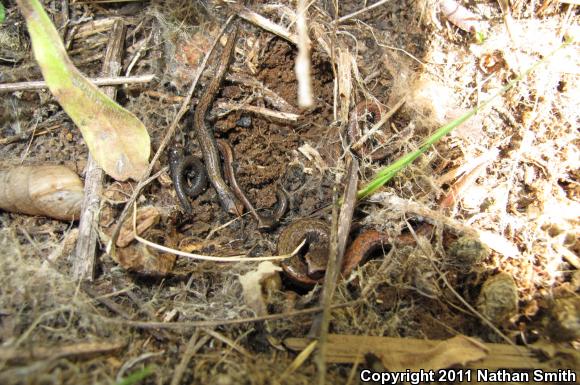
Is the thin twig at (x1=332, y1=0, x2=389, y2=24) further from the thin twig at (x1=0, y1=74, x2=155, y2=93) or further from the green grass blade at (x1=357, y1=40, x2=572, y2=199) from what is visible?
the thin twig at (x1=0, y1=74, x2=155, y2=93)

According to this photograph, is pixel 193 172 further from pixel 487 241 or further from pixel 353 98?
pixel 487 241

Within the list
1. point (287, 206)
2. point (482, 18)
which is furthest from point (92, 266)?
point (482, 18)

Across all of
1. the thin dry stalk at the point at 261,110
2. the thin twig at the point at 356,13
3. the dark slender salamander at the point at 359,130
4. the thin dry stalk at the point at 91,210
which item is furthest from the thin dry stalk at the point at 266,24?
the thin dry stalk at the point at 91,210

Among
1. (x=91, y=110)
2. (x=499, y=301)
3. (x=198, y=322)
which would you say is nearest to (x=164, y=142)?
(x=91, y=110)

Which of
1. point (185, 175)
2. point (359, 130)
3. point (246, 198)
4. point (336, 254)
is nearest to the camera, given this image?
point (336, 254)

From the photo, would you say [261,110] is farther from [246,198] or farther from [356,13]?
[356,13]

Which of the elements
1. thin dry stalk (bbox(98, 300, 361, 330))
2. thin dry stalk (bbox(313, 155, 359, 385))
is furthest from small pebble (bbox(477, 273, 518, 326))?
thin dry stalk (bbox(98, 300, 361, 330))
